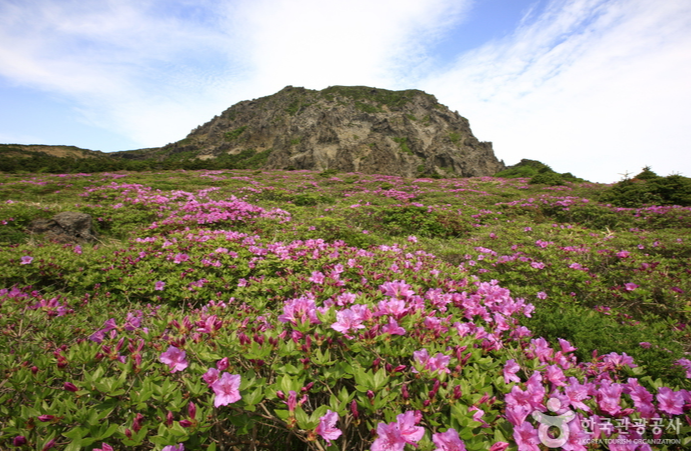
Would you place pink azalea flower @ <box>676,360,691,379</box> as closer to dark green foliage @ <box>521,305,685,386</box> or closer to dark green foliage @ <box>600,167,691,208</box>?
dark green foliage @ <box>521,305,685,386</box>

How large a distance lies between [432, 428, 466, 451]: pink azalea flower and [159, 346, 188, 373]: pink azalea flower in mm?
1375

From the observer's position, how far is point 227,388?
1.29 metres

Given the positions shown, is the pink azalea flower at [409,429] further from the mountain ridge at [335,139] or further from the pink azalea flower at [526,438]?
the mountain ridge at [335,139]

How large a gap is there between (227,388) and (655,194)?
16.1 metres

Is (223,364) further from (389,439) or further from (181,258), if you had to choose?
(181,258)

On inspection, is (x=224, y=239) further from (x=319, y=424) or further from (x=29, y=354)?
(x=319, y=424)

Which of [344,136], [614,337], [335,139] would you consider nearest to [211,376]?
[614,337]

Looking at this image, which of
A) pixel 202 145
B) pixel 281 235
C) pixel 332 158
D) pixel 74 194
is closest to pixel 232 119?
pixel 202 145

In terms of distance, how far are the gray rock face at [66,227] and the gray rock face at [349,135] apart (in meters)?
36.9

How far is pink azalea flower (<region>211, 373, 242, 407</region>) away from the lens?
1.26 meters

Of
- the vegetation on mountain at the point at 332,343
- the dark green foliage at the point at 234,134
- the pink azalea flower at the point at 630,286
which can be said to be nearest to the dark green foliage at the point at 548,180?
the vegetation on mountain at the point at 332,343

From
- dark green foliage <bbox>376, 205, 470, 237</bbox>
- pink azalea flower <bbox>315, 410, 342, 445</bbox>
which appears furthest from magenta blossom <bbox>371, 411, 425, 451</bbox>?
dark green foliage <bbox>376, 205, 470, 237</bbox>

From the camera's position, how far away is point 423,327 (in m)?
1.93

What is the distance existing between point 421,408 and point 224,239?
183 inches
